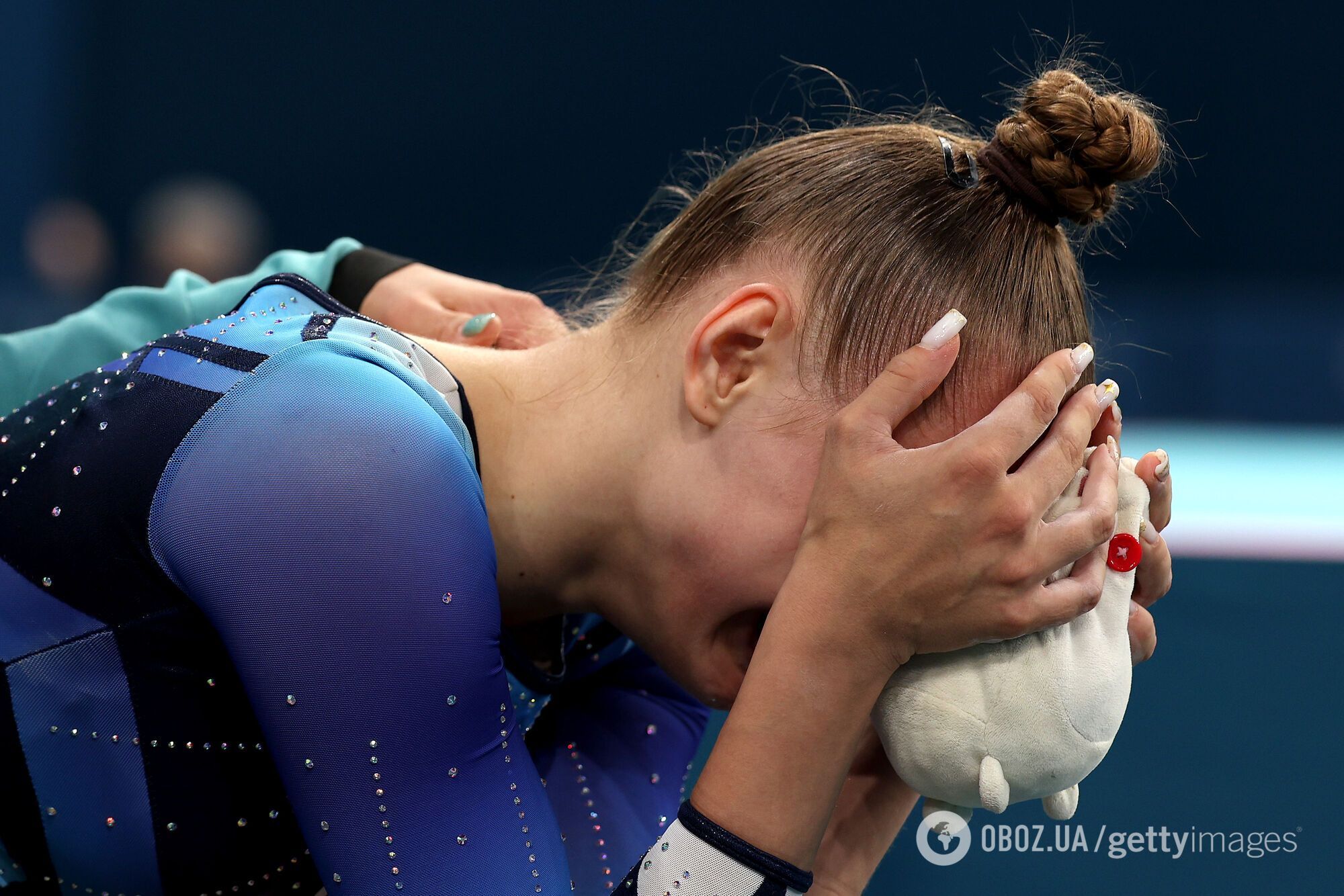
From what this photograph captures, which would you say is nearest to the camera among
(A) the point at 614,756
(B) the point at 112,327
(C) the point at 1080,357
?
(C) the point at 1080,357

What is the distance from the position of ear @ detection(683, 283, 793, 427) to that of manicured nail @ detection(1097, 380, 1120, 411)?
0.24 m

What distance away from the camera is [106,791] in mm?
861

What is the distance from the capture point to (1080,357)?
0.88 meters

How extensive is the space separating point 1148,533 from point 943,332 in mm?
260

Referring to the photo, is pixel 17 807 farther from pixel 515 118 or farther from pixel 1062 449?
pixel 515 118

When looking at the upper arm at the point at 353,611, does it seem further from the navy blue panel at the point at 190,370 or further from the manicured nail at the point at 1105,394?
the manicured nail at the point at 1105,394

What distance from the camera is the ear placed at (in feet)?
2.92

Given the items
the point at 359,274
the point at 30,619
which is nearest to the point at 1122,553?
the point at 30,619

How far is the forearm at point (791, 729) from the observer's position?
2.68 ft

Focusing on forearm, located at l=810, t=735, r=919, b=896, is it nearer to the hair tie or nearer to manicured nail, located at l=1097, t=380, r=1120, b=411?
manicured nail, located at l=1097, t=380, r=1120, b=411

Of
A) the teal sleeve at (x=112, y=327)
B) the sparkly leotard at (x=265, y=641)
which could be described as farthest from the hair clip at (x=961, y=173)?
the teal sleeve at (x=112, y=327)

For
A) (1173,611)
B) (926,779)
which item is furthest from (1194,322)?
(926,779)

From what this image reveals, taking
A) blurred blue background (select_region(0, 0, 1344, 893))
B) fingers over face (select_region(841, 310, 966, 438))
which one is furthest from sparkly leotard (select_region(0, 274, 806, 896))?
blurred blue background (select_region(0, 0, 1344, 893))

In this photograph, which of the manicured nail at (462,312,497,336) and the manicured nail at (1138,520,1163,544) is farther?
the manicured nail at (462,312,497,336)
